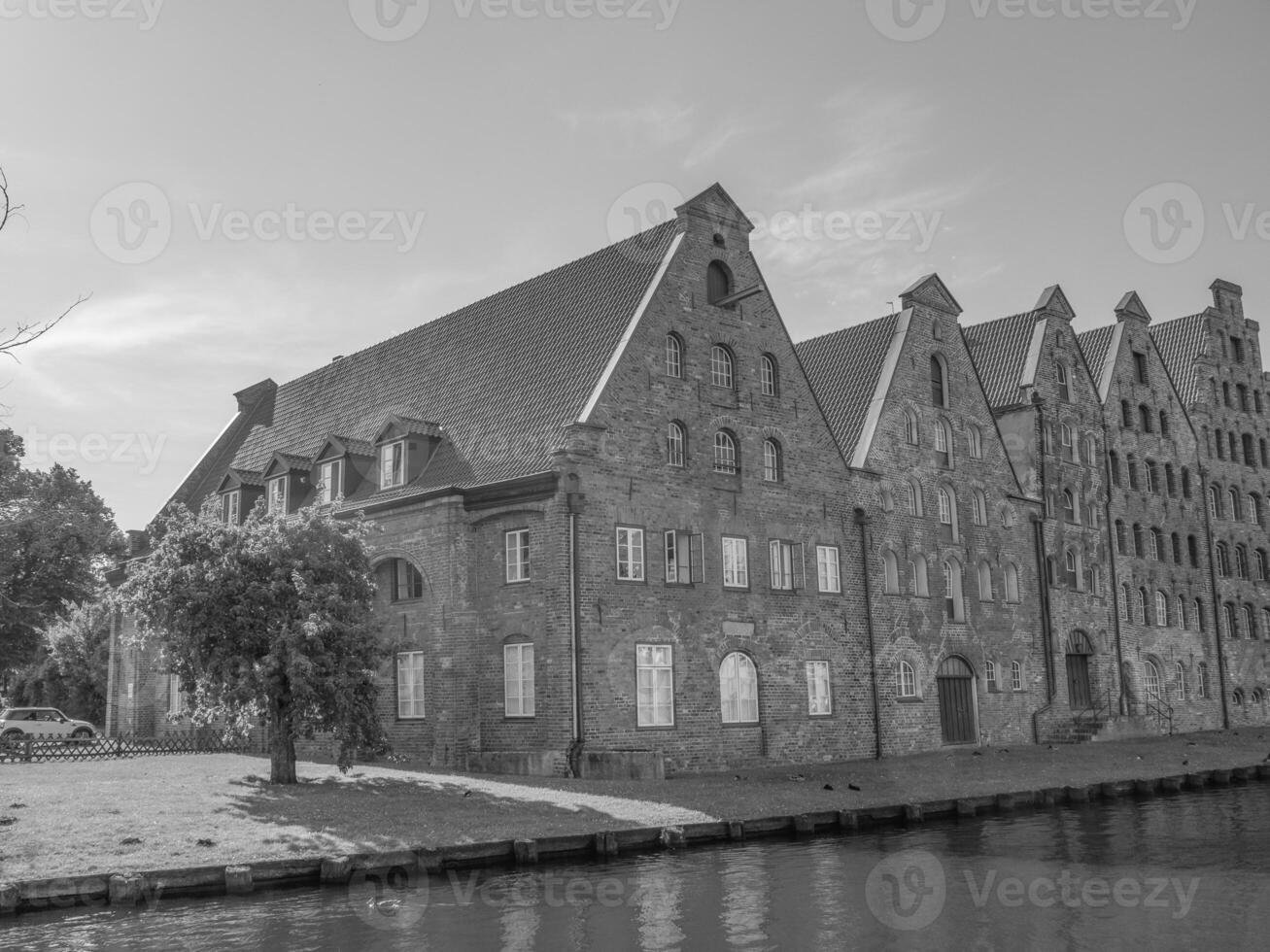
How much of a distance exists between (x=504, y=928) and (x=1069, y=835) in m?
11.8

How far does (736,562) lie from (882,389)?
903cm

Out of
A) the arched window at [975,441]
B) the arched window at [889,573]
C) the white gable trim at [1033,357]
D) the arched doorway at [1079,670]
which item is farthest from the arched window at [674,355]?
the arched doorway at [1079,670]

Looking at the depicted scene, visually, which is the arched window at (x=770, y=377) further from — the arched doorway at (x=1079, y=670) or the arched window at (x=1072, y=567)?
the arched doorway at (x=1079, y=670)

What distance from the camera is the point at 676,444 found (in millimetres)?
31812

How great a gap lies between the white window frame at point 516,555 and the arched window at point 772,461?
296 inches

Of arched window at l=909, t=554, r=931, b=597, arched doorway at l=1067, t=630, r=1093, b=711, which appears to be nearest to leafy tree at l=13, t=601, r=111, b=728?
arched window at l=909, t=554, r=931, b=597

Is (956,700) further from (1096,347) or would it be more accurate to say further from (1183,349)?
(1183,349)

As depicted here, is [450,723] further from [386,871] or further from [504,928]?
[504,928]

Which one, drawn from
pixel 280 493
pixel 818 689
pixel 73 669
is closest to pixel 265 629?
pixel 280 493

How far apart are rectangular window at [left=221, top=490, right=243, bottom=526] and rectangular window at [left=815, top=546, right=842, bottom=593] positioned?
718 inches

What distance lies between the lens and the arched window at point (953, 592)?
3908 centimetres

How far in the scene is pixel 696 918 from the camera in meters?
14.7

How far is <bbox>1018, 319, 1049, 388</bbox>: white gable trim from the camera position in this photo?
44.7 metres

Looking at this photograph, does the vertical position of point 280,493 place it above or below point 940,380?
below
